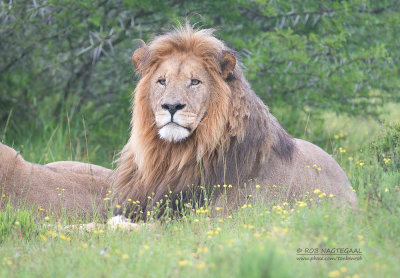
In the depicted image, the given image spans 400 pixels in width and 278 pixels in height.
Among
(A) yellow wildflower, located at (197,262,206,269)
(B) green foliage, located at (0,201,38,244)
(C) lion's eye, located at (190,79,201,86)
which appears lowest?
(B) green foliage, located at (0,201,38,244)

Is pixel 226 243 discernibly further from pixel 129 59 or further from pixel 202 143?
pixel 129 59

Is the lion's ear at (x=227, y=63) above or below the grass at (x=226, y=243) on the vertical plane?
above

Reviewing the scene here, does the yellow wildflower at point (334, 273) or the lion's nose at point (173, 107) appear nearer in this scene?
the yellow wildflower at point (334, 273)

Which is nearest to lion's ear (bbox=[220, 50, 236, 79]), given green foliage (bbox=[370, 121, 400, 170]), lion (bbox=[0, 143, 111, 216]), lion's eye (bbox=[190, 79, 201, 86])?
lion's eye (bbox=[190, 79, 201, 86])

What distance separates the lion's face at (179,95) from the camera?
198 inches

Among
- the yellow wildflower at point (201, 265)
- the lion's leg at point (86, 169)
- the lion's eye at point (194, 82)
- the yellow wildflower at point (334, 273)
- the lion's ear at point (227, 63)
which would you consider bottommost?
the lion's leg at point (86, 169)

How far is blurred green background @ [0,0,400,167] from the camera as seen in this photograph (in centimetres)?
866

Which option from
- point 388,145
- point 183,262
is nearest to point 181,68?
point 183,262

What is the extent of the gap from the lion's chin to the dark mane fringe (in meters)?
0.18

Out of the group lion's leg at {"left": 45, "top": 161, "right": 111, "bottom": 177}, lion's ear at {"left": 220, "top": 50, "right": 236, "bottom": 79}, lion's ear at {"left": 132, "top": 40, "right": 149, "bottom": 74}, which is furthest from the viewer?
lion's leg at {"left": 45, "top": 161, "right": 111, "bottom": 177}

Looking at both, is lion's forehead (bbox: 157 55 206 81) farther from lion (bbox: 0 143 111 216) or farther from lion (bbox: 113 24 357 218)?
lion (bbox: 0 143 111 216)

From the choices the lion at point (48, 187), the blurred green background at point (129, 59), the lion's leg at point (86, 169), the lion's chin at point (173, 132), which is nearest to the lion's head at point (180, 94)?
the lion's chin at point (173, 132)

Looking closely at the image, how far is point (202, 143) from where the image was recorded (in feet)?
17.1

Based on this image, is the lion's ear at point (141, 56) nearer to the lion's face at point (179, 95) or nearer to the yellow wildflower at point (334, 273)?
the lion's face at point (179, 95)
